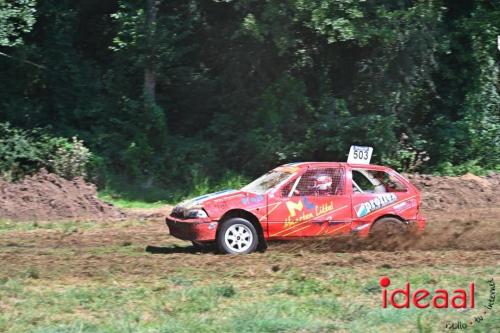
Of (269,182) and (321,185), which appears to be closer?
(321,185)

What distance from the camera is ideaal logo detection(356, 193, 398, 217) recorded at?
13.0m

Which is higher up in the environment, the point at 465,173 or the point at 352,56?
the point at 352,56

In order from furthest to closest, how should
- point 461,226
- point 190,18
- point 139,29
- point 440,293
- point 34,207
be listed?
point 190,18 < point 139,29 < point 34,207 < point 461,226 < point 440,293

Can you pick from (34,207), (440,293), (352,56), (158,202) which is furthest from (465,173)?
(440,293)

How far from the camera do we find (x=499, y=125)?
23625 mm

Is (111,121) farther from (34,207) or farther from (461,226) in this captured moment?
(461,226)

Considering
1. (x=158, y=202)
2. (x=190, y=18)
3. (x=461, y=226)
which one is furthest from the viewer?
(x=190, y=18)

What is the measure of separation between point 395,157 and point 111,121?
28.2 feet

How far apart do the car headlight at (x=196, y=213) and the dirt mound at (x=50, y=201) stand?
6.14 m

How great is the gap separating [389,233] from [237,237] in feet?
8.71

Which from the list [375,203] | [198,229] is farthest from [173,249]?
[375,203]

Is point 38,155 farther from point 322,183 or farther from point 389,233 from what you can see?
point 389,233

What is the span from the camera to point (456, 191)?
66.6 feet

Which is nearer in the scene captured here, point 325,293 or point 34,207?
point 325,293
